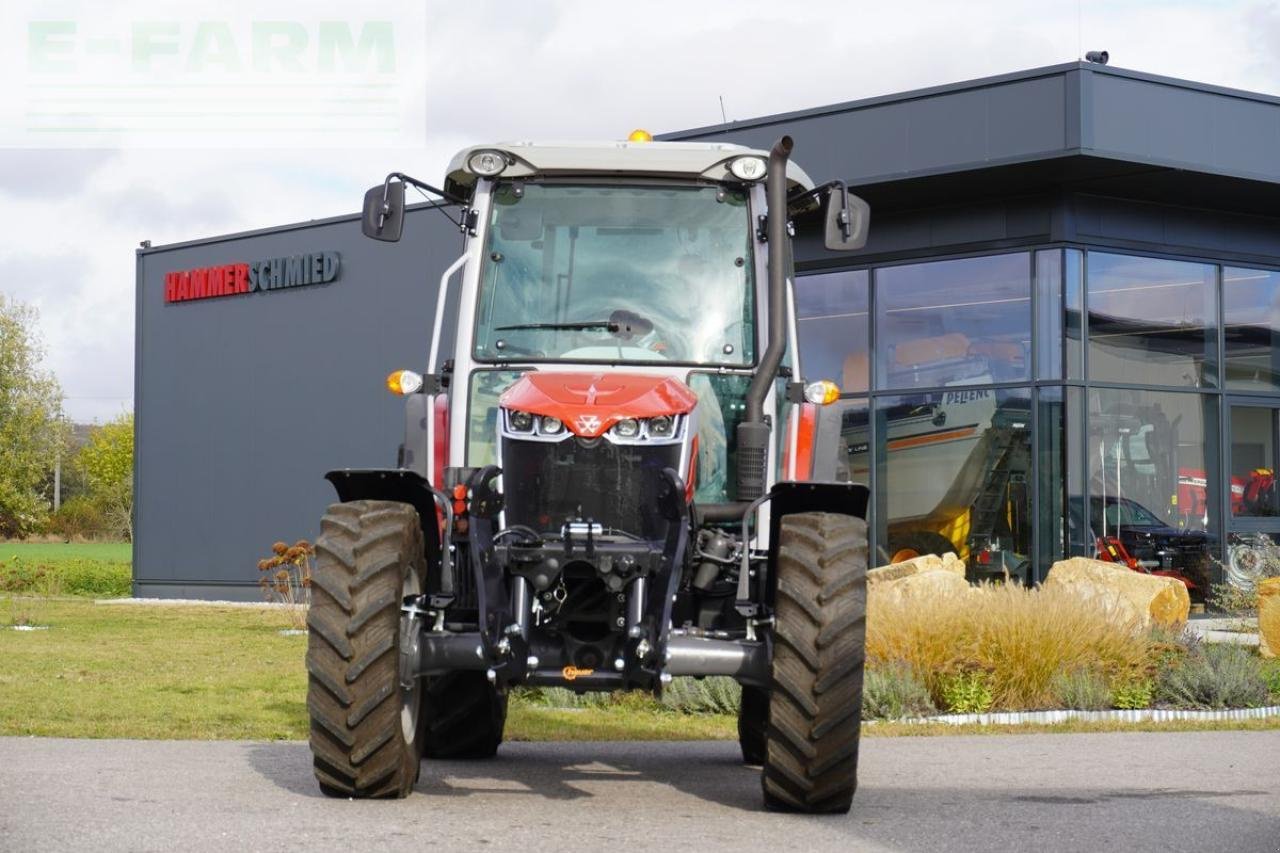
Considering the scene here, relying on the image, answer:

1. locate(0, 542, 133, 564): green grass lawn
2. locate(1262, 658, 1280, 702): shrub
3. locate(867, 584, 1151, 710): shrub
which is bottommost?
locate(0, 542, 133, 564): green grass lawn

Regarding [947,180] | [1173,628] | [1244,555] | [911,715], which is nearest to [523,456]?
[911,715]

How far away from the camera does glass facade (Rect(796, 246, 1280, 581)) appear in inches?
786

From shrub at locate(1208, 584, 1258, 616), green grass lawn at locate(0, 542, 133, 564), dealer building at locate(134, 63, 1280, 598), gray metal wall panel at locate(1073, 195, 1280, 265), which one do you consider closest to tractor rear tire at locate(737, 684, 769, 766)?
shrub at locate(1208, 584, 1258, 616)

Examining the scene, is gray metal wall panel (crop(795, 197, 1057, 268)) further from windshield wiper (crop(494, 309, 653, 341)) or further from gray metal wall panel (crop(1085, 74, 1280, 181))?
windshield wiper (crop(494, 309, 653, 341))

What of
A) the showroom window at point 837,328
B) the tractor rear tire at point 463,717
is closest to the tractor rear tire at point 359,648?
the tractor rear tire at point 463,717

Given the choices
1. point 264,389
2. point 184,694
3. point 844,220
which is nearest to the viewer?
point 844,220

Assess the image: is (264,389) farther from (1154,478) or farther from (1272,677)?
(1272,677)

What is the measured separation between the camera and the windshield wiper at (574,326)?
27.0ft


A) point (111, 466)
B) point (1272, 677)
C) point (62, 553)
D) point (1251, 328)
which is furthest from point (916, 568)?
point (111, 466)

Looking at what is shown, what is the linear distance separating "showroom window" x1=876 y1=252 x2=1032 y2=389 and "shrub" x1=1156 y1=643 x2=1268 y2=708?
24.7 ft

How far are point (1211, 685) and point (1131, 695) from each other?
60cm

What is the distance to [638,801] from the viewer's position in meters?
7.86

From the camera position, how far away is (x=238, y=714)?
40.1ft

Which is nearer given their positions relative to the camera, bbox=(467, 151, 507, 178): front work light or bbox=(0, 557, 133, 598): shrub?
bbox=(467, 151, 507, 178): front work light
